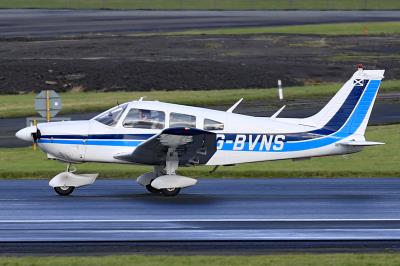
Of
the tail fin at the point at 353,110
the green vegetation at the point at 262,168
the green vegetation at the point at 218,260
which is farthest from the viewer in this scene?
the green vegetation at the point at 262,168

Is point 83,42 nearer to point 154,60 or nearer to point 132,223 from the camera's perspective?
point 154,60

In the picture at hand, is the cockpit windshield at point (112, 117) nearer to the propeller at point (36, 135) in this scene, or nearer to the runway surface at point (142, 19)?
the propeller at point (36, 135)

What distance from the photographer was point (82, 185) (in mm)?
22234

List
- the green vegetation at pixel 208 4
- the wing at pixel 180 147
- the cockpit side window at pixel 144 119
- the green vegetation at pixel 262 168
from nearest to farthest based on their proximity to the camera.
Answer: the wing at pixel 180 147 < the cockpit side window at pixel 144 119 < the green vegetation at pixel 262 168 < the green vegetation at pixel 208 4

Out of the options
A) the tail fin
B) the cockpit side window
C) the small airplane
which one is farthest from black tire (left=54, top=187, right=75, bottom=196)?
the tail fin

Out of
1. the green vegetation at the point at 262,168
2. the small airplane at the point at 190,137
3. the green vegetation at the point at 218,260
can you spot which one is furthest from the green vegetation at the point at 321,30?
the green vegetation at the point at 218,260

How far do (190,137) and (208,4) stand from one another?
72467mm

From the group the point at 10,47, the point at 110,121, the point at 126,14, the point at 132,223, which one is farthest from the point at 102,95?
the point at 126,14

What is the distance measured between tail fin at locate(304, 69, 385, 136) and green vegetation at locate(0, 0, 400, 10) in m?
65.7

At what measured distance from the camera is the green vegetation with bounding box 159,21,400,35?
64750mm

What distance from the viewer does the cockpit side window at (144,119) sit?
22.0 m

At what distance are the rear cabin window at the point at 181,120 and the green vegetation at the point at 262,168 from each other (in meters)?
4.06

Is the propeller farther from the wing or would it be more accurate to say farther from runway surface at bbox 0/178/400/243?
the wing

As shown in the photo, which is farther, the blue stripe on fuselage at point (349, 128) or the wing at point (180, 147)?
the blue stripe on fuselage at point (349, 128)
